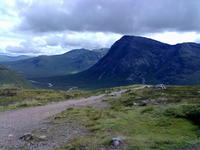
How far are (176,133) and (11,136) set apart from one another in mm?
16570

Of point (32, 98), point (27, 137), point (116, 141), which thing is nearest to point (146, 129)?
point (116, 141)

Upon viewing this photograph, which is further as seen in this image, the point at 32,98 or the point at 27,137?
the point at 32,98

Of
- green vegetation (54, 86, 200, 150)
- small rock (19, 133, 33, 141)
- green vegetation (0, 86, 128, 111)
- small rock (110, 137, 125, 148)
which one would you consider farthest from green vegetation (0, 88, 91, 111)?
small rock (110, 137, 125, 148)

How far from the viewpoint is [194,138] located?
2127 cm

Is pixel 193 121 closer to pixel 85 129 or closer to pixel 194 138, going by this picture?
pixel 194 138

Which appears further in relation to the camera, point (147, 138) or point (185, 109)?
point (185, 109)

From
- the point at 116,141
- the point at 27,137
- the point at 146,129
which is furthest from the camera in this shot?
the point at 27,137

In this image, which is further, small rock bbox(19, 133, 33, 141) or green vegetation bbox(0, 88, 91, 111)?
green vegetation bbox(0, 88, 91, 111)

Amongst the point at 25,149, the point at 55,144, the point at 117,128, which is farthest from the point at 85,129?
the point at 25,149

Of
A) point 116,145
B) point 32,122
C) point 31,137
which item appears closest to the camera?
point 116,145

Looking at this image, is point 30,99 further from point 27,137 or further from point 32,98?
point 27,137

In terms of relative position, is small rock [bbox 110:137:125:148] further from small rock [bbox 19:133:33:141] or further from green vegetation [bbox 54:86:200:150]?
small rock [bbox 19:133:33:141]

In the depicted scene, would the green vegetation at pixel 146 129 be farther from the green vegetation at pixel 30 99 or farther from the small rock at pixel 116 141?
the green vegetation at pixel 30 99

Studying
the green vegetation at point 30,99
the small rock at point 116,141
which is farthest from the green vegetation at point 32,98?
the small rock at point 116,141
